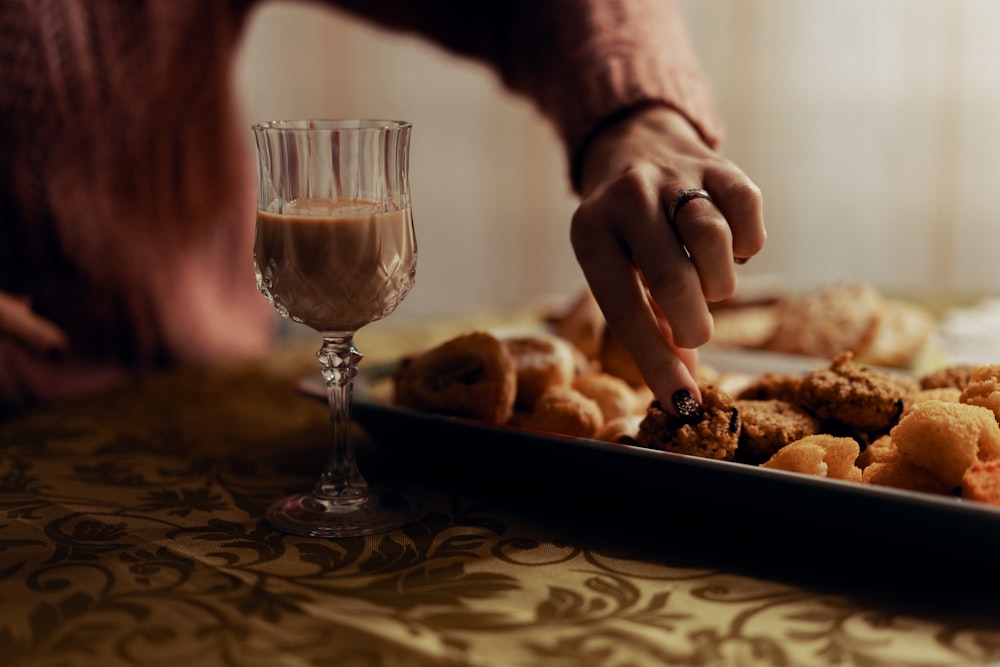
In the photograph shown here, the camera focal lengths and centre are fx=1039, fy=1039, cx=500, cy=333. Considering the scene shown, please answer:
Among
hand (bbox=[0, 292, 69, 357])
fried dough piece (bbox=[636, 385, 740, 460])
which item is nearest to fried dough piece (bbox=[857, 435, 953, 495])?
fried dough piece (bbox=[636, 385, 740, 460])

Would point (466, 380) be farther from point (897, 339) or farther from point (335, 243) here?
point (897, 339)

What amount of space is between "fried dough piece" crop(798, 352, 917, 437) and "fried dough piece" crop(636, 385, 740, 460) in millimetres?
80

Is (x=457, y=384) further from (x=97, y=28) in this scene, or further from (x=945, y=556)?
(x=97, y=28)

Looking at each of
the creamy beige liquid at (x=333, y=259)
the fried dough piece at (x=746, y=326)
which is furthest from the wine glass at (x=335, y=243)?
the fried dough piece at (x=746, y=326)

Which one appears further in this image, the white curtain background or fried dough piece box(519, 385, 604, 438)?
the white curtain background

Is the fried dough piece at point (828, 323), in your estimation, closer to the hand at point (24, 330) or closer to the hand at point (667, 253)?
the hand at point (667, 253)

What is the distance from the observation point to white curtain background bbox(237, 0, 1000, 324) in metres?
3.14

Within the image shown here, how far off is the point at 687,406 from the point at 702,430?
3cm

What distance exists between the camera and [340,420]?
0.92 metres

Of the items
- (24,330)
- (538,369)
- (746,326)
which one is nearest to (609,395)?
(538,369)

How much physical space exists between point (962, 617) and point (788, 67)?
2.79m

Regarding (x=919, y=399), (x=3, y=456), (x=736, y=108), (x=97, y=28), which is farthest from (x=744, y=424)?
(x=736, y=108)

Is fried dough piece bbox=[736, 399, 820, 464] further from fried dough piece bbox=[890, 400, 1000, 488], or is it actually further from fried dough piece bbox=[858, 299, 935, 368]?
fried dough piece bbox=[858, 299, 935, 368]

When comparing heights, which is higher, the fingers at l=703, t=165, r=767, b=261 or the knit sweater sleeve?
the knit sweater sleeve
